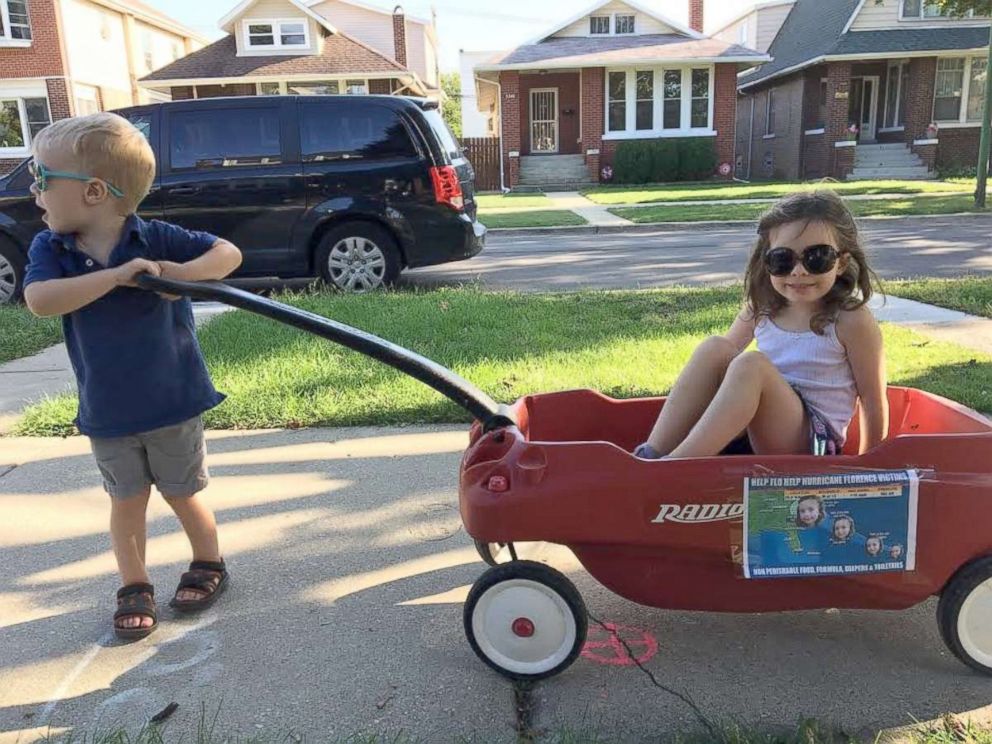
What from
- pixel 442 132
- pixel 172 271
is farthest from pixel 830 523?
pixel 442 132

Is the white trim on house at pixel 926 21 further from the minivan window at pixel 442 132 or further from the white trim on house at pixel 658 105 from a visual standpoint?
the minivan window at pixel 442 132

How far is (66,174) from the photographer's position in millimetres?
2236

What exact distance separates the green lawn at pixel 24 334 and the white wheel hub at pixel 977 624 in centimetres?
589

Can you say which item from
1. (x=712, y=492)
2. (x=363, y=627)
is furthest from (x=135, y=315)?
(x=712, y=492)

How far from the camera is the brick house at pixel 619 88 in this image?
2522cm

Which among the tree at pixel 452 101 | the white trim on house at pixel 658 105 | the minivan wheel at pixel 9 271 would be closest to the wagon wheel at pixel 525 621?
the minivan wheel at pixel 9 271

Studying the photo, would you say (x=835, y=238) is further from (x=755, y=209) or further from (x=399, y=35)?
(x=399, y=35)

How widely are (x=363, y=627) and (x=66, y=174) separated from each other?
5.02 ft

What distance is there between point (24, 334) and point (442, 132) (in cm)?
424

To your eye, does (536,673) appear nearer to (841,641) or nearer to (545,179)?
(841,641)

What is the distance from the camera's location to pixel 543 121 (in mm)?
28297

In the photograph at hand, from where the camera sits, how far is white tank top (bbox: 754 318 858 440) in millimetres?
2404

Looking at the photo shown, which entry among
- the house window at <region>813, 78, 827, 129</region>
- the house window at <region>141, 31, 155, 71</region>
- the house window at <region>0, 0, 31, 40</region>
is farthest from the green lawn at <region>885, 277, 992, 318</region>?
the house window at <region>141, 31, 155, 71</region>

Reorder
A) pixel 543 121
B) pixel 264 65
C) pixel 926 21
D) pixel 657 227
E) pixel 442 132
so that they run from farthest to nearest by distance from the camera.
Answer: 1. pixel 543 121
2. pixel 264 65
3. pixel 926 21
4. pixel 657 227
5. pixel 442 132
